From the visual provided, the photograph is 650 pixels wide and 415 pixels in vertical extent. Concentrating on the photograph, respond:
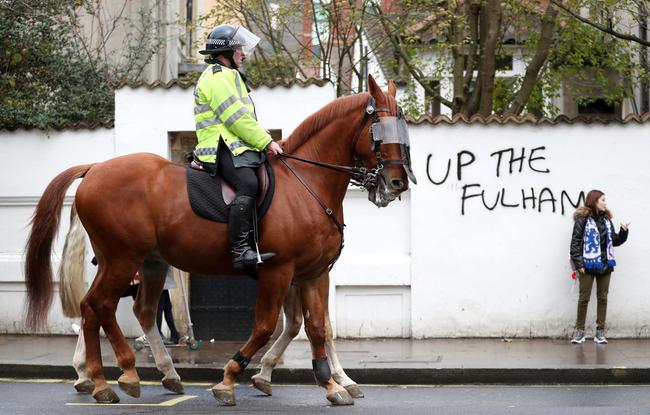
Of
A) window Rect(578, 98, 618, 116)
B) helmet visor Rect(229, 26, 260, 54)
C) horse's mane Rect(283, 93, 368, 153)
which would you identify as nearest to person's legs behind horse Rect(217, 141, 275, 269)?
horse's mane Rect(283, 93, 368, 153)

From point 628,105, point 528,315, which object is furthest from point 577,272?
point 628,105

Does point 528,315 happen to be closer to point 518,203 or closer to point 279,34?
point 518,203

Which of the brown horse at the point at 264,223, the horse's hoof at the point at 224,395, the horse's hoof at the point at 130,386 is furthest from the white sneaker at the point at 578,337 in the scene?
the horse's hoof at the point at 130,386

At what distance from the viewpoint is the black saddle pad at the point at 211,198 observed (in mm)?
9312

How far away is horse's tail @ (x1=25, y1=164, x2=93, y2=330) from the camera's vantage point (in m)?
9.96

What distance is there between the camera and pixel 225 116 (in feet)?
30.6

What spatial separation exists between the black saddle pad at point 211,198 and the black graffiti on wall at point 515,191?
233 inches

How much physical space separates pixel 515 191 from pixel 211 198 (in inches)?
256

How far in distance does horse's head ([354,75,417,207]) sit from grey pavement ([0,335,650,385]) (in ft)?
10.7

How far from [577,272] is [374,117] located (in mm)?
5987

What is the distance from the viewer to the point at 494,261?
49.1 ft

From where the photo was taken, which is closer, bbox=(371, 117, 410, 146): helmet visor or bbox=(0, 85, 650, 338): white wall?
bbox=(371, 117, 410, 146): helmet visor

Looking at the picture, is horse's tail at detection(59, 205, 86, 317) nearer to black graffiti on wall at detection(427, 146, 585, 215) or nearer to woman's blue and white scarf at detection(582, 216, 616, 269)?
black graffiti on wall at detection(427, 146, 585, 215)

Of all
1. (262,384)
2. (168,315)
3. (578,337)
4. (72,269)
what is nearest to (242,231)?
(262,384)
